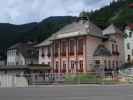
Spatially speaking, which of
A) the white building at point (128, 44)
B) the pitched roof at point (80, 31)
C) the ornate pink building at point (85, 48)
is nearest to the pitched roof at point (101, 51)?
the ornate pink building at point (85, 48)

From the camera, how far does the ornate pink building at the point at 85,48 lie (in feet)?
194

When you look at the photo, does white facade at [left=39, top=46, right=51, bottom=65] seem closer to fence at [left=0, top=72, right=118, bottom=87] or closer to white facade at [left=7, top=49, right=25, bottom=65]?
white facade at [left=7, top=49, right=25, bottom=65]

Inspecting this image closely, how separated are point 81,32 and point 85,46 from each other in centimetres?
240

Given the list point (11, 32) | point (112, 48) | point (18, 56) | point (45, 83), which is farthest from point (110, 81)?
point (11, 32)

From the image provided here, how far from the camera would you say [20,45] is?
95.4 metres

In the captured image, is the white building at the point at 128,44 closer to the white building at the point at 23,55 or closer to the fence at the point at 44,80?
the white building at the point at 23,55

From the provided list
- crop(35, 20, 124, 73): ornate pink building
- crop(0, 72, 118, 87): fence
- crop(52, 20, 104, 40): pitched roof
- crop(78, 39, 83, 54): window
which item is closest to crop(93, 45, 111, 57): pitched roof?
crop(35, 20, 124, 73): ornate pink building

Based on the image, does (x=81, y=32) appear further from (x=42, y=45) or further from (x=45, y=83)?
(x=45, y=83)

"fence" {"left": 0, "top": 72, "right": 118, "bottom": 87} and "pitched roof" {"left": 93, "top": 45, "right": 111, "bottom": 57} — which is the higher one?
"pitched roof" {"left": 93, "top": 45, "right": 111, "bottom": 57}

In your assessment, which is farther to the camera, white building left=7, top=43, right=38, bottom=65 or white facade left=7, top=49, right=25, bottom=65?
white facade left=7, top=49, right=25, bottom=65

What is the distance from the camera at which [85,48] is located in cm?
5906

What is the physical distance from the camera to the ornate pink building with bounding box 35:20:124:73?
59.3m

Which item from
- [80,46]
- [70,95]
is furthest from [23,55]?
[70,95]

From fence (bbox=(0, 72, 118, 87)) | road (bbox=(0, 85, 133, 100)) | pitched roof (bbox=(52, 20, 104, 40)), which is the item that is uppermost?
pitched roof (bbox=(52, 20, 104, 40))
